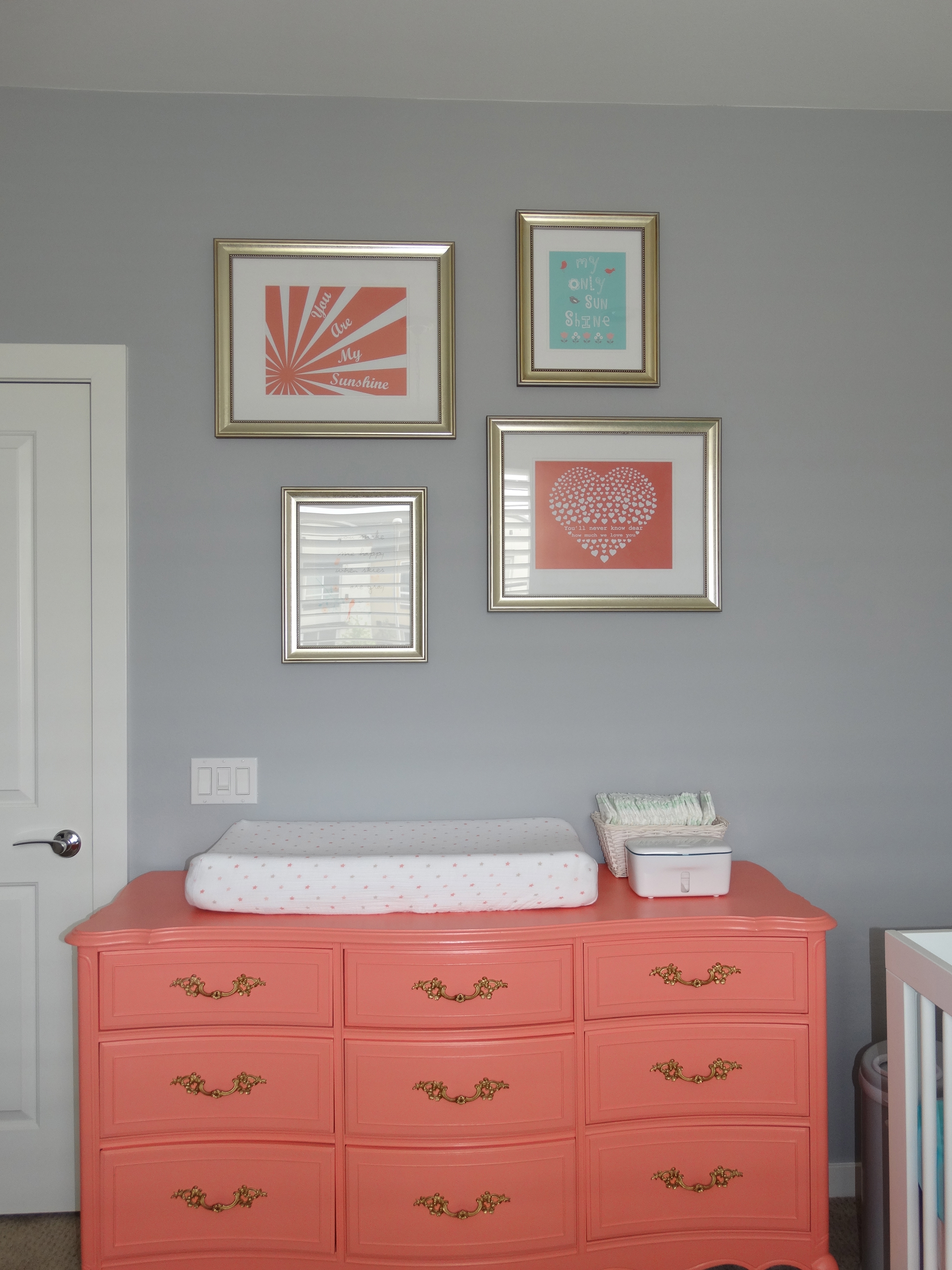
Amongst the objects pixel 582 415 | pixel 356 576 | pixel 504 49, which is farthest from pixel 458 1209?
pixel 504 49

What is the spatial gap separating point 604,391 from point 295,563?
0.86 metres

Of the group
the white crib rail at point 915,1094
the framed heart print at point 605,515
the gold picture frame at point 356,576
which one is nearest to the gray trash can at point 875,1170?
the white crib rail at point 915,1094

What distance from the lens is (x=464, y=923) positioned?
5.03ft

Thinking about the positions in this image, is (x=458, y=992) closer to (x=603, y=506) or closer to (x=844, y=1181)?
(x=603, y=506)

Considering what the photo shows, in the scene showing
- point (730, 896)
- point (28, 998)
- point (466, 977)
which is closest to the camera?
point (466, 977)

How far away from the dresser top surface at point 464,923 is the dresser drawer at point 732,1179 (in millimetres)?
392

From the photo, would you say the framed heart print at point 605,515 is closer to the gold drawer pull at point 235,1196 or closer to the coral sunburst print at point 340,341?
the coral sunburst print at point 340,341

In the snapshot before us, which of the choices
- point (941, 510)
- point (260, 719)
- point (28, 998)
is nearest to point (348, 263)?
point (260, 719)

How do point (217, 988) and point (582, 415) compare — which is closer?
point (217, 988)

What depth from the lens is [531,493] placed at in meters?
1.96

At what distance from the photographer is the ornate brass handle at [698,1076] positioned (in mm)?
1552

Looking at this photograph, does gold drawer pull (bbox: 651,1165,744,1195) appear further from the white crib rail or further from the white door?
the white door

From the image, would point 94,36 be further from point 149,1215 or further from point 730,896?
point 149,1215

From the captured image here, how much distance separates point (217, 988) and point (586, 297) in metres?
1.73
